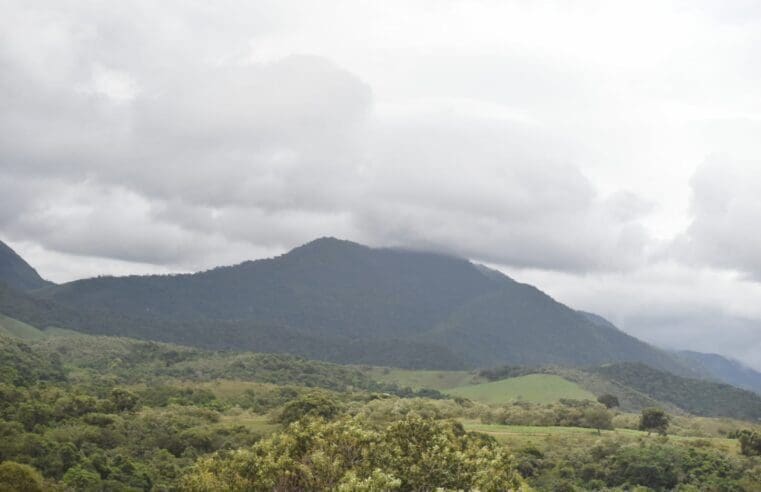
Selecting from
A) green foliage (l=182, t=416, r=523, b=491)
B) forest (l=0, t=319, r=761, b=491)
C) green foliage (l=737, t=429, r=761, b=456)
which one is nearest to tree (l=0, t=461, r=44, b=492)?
forest (l=0, t=319, r=761, b=491)

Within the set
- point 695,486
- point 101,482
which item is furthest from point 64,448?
point 695,486

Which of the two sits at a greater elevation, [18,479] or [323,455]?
[323,455]

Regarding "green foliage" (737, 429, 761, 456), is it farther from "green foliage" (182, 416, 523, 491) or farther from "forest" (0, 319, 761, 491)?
"green foliage" (182, 416, 523, 491)

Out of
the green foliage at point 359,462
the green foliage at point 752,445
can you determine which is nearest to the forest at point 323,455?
the green foliage at point 359,462

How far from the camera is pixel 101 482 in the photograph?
13062cm

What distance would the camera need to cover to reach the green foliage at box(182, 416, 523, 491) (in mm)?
66438

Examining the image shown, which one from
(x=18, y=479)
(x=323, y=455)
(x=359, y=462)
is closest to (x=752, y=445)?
(x=359, y=462)

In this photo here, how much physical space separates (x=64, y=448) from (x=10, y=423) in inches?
812

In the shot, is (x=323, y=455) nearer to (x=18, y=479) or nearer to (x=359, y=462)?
(x=359, y=462)

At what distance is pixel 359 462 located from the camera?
7081 cm

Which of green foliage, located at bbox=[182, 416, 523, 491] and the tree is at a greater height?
green foliage, located at bbox=[182, 416, 523, 491]

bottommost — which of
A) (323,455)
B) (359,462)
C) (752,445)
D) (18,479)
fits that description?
(18,479)

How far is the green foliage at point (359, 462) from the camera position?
6644 cm

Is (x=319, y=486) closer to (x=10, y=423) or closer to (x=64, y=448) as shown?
(x=64, y=448)
